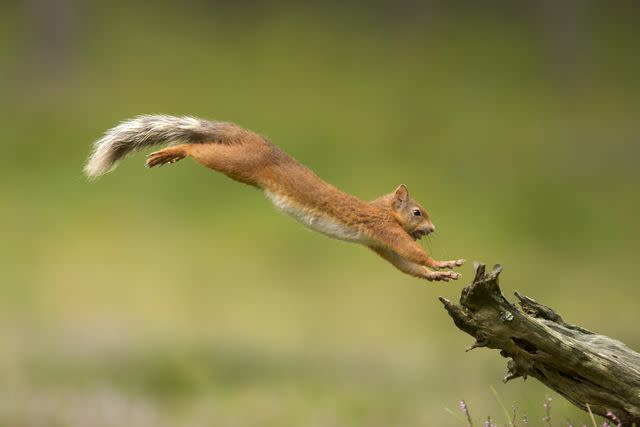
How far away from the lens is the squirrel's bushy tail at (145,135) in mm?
5395

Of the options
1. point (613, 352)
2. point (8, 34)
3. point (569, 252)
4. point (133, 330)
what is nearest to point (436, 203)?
point (569, 252)

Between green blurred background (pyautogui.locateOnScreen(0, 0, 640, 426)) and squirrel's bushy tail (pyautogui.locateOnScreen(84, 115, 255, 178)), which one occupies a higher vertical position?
green blurred background (pyautogui.locateOnScreen(0, 0, 640, 426))

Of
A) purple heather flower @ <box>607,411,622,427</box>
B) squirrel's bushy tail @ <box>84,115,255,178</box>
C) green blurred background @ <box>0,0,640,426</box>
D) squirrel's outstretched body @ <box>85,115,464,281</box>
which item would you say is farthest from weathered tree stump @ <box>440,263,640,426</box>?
green blurred background @ <box>0,0,640,426</box>

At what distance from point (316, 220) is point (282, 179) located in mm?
231

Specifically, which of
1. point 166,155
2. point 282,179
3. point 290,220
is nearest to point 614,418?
point 282,179

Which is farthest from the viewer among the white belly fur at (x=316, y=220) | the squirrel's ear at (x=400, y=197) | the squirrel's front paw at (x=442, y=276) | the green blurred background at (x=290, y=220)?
the green blurred background at (x=290, y=220)

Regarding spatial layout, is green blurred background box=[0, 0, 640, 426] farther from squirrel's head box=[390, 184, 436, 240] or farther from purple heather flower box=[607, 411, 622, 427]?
squirrel's head box=[390, 184, 436, 240]

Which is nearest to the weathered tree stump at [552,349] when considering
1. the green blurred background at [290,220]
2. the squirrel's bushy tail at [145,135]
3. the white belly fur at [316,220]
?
the white belly fur at [316,220]

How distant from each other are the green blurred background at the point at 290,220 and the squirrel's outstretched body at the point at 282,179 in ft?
9.18

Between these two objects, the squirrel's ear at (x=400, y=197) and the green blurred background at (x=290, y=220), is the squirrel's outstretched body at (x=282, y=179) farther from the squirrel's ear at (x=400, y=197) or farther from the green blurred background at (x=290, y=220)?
the green blurred background at (x=290, y=220)

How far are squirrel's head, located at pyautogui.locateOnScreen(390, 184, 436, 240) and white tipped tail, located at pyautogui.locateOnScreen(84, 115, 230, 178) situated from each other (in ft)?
2.76

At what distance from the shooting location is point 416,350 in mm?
11445

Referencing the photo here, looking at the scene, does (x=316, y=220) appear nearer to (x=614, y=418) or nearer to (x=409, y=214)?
(x=409, y=214)

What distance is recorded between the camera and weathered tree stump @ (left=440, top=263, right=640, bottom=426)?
5023 millimetres
